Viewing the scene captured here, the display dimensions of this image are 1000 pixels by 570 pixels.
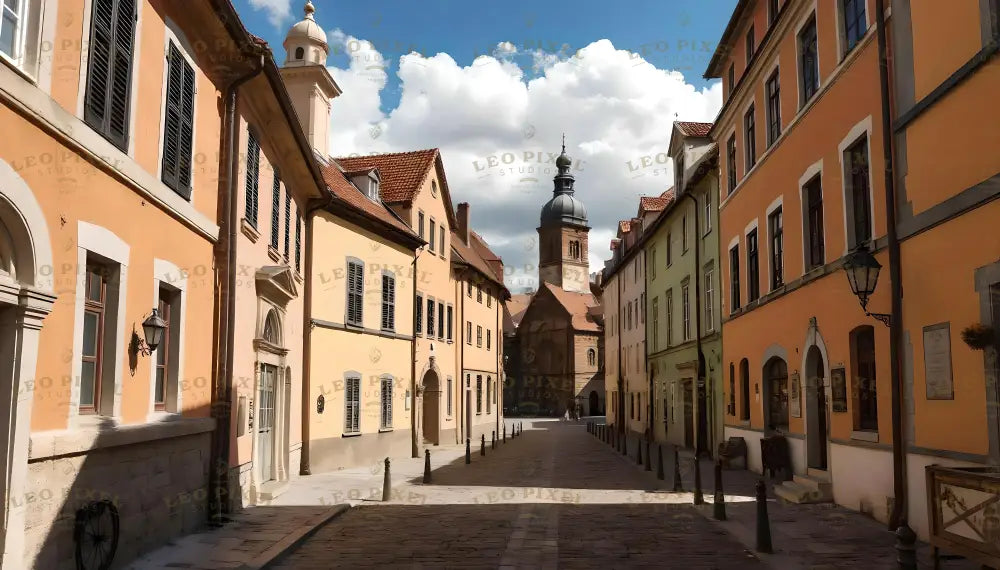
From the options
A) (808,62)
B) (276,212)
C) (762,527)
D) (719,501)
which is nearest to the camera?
(762,527)

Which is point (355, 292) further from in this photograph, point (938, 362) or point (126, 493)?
point (938, 362)

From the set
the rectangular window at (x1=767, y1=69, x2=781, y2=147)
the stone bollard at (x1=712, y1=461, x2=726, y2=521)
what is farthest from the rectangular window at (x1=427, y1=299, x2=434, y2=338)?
the stone bollard at (x1=712, y1=461, x2=726, y2=521)

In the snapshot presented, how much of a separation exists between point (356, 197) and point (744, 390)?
12136 millimetres

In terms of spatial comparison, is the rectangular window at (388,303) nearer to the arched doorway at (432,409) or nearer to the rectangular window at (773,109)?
the arched doorway at (432,409)

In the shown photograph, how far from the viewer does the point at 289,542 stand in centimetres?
1058

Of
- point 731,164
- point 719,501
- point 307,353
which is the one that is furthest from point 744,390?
point 307,353

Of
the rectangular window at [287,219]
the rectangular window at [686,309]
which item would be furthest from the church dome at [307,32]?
the rectangular window at [686,309]

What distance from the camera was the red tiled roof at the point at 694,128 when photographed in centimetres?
3122

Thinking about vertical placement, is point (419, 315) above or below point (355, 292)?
below

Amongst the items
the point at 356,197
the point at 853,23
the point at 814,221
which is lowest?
the point at 814,221

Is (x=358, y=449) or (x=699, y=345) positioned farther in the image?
(x=699, y=345)

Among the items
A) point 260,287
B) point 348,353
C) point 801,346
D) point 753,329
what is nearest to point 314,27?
point 348,353

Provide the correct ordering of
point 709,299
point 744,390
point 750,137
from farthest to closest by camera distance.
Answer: point 709,299 → point 744,390 → point 750,137

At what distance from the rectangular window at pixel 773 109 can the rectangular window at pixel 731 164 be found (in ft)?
11.9
